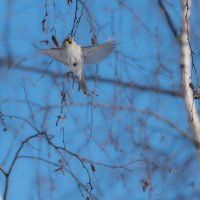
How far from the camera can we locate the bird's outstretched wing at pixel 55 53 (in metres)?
2.47

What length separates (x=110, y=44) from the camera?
254cm

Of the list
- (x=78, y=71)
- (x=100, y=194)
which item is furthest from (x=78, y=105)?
(x=100, y=194)

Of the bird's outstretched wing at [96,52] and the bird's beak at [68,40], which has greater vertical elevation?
the bird's outstretched wing at [96,52]

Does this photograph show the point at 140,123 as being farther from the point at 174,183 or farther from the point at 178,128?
the point at 178,128

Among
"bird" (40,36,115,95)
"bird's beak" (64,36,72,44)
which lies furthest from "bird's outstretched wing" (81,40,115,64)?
"bird's beak" (64,36,72,44)

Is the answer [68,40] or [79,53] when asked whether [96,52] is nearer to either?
[79,53]

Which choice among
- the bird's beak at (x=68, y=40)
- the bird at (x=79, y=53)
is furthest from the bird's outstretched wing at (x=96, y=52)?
the bird's beak at (x=68, y=40)

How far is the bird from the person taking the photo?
250 centimetres

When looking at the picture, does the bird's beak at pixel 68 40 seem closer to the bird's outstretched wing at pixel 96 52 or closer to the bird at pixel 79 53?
the bird at pixel 79 53

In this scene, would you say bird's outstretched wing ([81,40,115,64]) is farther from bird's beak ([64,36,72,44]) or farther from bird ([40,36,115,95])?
bird's beak ([64,36,72,44])

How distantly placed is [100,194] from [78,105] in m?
1.09

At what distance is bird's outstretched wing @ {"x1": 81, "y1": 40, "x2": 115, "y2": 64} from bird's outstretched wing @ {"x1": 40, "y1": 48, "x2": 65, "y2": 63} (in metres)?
0.10

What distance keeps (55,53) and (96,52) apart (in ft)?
0.56

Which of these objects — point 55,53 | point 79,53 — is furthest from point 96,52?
point 55,53
